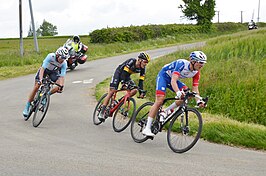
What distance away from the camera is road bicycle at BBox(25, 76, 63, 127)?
10.3 m

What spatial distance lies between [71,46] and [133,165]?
15.4 meters

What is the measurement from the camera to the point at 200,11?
65.9 meters

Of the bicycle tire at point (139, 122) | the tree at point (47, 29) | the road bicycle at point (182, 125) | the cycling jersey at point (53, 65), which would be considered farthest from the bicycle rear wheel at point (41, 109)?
the tree at point (47, 29)

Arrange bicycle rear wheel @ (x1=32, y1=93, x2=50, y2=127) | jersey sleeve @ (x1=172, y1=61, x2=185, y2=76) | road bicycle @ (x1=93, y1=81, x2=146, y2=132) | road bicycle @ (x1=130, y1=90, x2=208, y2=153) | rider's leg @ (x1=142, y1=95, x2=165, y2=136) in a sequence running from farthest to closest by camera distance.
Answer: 1. bicycle rear wheel @ (x1=32, y1=93, x2=50, y2=127)
2. road bicycle @ (x1=93, y1=81, x2=146, y2=132)
3. rider's leg @ (x1=142, y1=95, x2=165, y2=136)
4. jersey sleeve @ (x1=172, y1=61, x2=185, y2=76)
5. road bicycle @ (x1=130, y1=90, x2=208, y2=153)

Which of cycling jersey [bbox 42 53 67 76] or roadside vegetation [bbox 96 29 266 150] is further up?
cycling jersey [bbox 42 53 67 76]

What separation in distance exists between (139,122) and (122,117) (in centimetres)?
98

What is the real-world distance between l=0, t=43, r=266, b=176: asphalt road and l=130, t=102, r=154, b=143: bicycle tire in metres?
0.16

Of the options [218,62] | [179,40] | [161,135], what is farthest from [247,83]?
[179,40]

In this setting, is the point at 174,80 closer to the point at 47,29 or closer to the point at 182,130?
the point at 182,130

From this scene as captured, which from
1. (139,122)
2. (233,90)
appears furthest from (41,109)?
(233,90)

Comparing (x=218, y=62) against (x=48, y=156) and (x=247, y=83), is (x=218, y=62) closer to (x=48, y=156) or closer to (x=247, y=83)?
(x=247, y=83)

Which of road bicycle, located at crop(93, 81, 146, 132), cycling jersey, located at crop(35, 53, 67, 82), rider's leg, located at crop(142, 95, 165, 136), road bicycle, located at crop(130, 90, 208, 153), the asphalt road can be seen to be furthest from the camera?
cycling jersey, located at crop(35, 53, 67, 82)

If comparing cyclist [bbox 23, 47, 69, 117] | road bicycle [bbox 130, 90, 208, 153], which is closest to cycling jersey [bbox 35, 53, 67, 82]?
cyclist [bbox 23, 47, 69, 117]

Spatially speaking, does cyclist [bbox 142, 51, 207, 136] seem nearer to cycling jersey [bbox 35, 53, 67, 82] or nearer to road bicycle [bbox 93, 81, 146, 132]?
road bicycle [bbox 93, 81, 146, 132]
